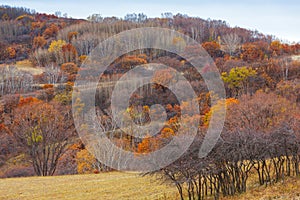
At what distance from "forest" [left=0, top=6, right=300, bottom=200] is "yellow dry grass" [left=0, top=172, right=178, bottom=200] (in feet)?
4.72

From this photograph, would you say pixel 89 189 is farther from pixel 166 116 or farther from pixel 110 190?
pixel 166 116

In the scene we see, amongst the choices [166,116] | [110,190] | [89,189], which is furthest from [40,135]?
[166,116]

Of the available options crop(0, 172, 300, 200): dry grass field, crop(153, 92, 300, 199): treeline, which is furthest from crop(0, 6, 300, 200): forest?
crop(0, 172, 300, 200): dry grass field

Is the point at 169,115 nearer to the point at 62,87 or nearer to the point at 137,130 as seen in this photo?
the point at 137,130

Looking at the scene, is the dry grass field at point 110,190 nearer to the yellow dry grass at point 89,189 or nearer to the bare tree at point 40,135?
the yellow dry grass at point 89,189

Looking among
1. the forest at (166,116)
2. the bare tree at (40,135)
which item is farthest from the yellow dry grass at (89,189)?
the bare tree at (40,135)

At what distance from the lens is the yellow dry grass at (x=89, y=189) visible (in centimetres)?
2383

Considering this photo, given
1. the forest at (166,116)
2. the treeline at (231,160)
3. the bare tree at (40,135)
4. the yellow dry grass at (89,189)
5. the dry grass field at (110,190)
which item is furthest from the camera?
the bare tree at (40,135)

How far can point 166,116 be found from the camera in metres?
53.9

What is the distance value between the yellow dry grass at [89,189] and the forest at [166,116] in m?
1.44

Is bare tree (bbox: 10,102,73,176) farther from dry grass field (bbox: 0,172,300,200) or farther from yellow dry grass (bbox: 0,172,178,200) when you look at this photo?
yellow dry grass (bbox: 0,172,178,200)

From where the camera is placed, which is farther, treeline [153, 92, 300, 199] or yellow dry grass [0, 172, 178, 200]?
yellow dry grass [0, 172, 178, 200]

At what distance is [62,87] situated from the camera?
254 feet

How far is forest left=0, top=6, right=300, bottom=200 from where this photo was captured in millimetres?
20828
